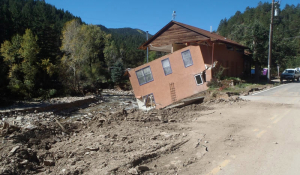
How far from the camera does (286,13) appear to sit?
75.6 meters

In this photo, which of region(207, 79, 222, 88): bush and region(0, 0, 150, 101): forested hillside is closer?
region(207, 79, 222, 88): bush

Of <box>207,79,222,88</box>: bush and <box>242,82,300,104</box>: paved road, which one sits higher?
<box>207,79,222,88</box>: bush

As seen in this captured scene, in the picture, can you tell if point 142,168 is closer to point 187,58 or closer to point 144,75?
point 187,58

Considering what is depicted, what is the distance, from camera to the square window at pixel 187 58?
1988 cm

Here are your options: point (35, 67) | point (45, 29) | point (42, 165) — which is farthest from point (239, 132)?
point (45, 29)

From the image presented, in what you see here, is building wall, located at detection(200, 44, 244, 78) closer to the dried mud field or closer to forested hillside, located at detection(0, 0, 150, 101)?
the dried mud field

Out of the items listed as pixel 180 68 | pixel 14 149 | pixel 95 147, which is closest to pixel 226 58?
pixel 180 68

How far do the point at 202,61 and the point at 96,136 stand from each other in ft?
46.3

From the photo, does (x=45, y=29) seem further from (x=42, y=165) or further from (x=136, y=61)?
(x=42, y=165)

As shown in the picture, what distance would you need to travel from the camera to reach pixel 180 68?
20.2 meters

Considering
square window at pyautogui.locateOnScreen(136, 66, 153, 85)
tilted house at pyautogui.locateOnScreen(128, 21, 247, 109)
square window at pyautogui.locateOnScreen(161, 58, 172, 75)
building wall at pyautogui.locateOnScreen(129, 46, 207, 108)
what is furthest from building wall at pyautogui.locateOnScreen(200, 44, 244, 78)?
square window at pyautogui.locateOnScreen(136, 66, 153, 85)

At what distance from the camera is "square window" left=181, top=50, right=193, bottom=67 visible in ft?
65.2

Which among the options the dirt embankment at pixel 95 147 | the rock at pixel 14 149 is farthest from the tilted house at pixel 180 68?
the rock at pixel 14 149

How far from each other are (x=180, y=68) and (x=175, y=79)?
3.56 feet
